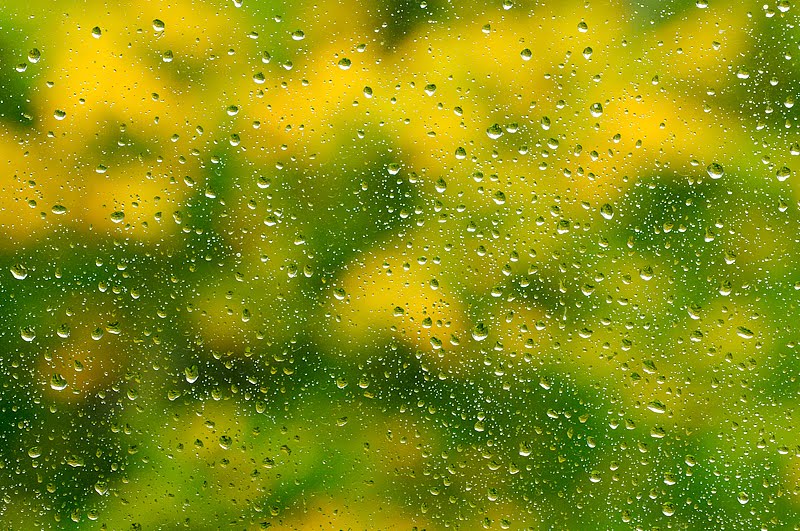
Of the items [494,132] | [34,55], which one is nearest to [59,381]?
[34,55]

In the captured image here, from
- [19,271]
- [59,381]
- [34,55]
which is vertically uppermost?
[34,55]

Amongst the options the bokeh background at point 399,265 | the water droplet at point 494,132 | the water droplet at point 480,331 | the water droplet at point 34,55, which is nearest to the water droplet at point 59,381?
the bokeh background at point 399,265

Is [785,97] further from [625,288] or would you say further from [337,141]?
[337,141]

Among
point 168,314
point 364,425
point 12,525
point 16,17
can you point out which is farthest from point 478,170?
point 12,525

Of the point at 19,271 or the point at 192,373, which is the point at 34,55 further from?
the point at 192,373

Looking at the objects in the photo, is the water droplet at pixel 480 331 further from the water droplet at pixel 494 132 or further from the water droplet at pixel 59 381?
the water droplet at pixel 59 381
